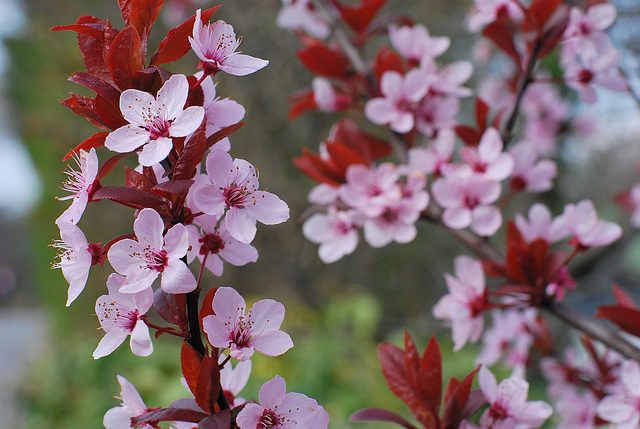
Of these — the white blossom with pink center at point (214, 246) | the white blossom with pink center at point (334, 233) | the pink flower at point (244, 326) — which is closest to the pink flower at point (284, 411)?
the pink flower at point (244, 326)

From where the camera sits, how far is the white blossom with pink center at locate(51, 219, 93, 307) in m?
0.46

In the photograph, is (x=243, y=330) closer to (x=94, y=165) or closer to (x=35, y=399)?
(x=94, y=165)

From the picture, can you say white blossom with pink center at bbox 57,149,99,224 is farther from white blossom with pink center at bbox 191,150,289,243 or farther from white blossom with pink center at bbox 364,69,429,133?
white blossom with pink center at bbox 364,69,429,133

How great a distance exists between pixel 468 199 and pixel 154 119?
0.56m

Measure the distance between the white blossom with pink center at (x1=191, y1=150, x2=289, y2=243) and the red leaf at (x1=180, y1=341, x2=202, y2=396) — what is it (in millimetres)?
113

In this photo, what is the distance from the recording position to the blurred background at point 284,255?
227 cm

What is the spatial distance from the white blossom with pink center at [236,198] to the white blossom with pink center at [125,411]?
0.64ft

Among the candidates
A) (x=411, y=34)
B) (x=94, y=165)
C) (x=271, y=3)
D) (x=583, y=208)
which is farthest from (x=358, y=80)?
(x=271, y=3)

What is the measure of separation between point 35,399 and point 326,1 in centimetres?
288

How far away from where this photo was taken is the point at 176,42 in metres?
0.52

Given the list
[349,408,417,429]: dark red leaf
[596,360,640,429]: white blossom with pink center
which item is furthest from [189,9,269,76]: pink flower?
[596,360,640,429]: white blossom with pink center

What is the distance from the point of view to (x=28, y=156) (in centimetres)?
601

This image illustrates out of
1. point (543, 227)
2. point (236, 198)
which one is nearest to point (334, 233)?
point (543, 227)

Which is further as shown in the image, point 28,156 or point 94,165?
point 28,156
